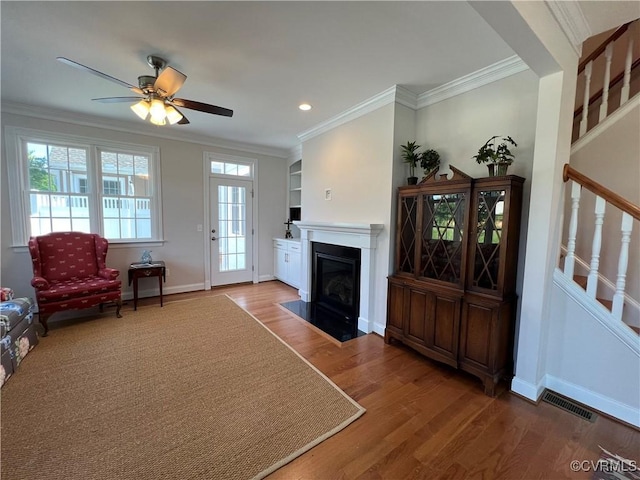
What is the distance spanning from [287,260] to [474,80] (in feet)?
12.3

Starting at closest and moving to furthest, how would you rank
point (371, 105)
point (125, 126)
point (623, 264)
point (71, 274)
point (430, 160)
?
1. point (623, 264)
2. point (430, 160)
3. point (371, 105)
4. point (71, 274)
5. point (125, 126)

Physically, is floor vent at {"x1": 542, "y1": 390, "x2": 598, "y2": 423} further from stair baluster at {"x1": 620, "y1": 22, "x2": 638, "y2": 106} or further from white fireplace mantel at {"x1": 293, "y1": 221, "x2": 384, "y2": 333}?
stair baluster at {"x1": 620, "y1": 22, "x2": 638, "y2": 106}

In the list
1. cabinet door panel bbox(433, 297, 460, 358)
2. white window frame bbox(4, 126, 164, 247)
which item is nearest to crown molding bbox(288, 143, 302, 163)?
white window frame bbox(4, 126, 164, 247)

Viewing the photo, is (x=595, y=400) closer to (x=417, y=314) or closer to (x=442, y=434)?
(x=442, y=434)

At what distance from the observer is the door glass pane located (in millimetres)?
4922

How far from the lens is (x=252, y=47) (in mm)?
2127

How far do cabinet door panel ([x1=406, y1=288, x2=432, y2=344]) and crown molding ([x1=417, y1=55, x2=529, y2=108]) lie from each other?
1944mm

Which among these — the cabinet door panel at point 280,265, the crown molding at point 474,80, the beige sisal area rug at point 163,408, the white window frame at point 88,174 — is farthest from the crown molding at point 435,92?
the white window frame at point 88,174

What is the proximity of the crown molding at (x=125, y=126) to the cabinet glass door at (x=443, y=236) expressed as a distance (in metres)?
3.55

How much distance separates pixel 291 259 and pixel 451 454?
12.3ft

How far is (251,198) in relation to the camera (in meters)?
5.16

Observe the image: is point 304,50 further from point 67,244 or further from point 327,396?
point 67,244

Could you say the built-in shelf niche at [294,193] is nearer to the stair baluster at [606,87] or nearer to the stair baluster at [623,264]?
the stair baluster at [606,87]

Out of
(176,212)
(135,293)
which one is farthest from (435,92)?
(135,293)
